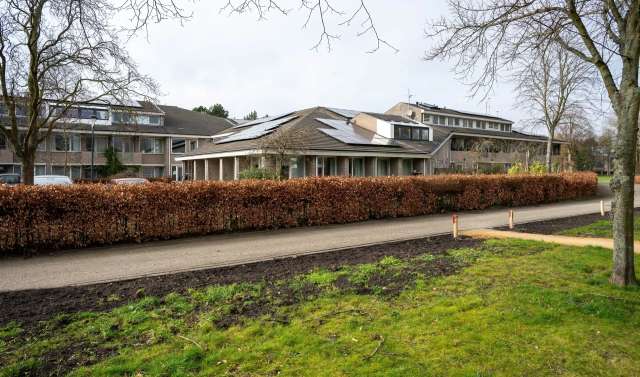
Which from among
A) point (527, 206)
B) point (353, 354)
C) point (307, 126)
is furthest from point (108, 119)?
point (353, 354)

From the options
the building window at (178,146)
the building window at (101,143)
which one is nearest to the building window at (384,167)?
the building window at (178,146)

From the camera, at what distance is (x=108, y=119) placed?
129 ft

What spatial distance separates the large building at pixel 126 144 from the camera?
3672cm

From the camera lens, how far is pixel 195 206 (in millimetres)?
11703

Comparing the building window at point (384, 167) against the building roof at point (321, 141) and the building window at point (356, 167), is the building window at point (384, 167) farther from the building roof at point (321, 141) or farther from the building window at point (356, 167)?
the building window at point (356, 167)

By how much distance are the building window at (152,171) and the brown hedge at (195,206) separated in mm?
32245

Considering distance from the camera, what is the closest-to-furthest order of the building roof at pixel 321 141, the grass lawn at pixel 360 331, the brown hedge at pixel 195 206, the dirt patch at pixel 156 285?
the grass lawn at pixel 360 331, the dirt patch at pixel 156 285, the brown hedge at pixel 195 206, the building roof at pixel 321 141

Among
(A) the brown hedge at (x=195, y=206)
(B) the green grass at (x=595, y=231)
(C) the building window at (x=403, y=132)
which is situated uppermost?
(C) the building window at (x=403, y=132)

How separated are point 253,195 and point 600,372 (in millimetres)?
10216

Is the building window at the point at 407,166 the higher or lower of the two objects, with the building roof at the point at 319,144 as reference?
lower

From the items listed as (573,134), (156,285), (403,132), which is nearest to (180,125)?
(403,132)

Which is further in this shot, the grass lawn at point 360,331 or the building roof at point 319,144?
the building roof at point 319,144

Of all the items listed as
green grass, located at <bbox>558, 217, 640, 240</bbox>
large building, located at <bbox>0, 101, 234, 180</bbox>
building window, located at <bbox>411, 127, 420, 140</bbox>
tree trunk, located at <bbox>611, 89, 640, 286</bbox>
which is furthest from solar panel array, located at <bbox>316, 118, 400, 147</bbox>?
tree trunk, located at <bbox>611, 89, 640, 286</bbox>

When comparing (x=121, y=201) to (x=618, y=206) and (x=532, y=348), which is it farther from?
(x=618, y=206)
